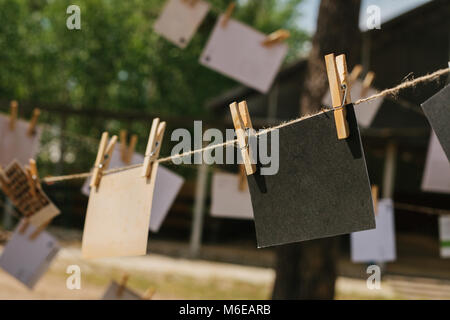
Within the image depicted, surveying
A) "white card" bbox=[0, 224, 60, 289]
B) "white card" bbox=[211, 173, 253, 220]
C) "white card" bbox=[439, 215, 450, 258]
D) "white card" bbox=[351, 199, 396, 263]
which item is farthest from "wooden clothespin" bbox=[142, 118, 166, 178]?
"white card" bbox=[439, 215, 450, 258]

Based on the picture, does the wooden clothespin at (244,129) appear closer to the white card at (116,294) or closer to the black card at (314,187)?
the black card at (314,187)

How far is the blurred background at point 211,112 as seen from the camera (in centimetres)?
415

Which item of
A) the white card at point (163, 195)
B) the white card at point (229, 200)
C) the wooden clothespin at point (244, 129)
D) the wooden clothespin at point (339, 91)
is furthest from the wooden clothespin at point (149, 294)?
the wooden clothespin at point (339, 91)

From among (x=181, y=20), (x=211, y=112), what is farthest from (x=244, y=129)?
(x=211, y=112)

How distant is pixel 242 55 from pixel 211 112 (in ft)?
38.4

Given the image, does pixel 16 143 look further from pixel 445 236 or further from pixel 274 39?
pixel 445 236

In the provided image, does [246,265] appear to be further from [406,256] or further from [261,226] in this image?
[261,226]

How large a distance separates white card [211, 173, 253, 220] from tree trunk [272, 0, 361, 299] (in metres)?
0.56

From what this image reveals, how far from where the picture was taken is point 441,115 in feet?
4.82

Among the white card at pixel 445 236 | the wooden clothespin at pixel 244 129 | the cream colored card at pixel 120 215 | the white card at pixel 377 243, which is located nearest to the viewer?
the wooden clothespin at pixel 244 129

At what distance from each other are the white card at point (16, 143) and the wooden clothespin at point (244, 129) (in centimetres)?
181

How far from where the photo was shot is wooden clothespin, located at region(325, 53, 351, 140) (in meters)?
1.51

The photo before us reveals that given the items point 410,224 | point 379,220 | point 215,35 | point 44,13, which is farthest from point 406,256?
point 44,13

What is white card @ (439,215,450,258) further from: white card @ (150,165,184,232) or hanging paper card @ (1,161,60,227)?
hanging paper card @ (1,161,60,227)
